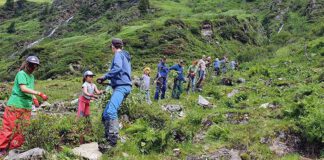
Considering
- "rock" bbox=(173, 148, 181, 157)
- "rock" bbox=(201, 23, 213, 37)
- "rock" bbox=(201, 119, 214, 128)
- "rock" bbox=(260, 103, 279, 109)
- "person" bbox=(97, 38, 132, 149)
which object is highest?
"person" bbox=(97, 38, 132, 149)

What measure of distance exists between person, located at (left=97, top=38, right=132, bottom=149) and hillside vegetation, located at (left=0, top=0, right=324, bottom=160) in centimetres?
49

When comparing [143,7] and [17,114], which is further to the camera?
[143,7]

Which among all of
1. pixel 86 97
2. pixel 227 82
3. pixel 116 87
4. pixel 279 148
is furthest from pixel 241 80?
pixel 116 87

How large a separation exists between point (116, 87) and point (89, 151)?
1601mm

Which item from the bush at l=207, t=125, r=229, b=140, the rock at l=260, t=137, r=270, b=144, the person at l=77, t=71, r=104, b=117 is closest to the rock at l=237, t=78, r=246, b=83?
the bush at l=207, t=125, r=229, b=140

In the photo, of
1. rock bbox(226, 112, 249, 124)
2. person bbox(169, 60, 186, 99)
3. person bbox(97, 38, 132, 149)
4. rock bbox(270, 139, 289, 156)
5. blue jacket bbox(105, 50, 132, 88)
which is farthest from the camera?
person bbox(169, 60, 186, 99)

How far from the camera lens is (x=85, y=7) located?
385ft

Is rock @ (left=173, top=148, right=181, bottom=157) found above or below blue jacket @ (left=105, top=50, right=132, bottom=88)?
below

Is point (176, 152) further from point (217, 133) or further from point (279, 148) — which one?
point (279, 148)

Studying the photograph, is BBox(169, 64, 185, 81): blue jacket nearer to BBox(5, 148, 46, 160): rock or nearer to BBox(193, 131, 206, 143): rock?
BBox(193, 131, 206, 143): rock

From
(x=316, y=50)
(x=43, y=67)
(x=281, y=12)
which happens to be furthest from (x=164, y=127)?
(x=281, y=12)

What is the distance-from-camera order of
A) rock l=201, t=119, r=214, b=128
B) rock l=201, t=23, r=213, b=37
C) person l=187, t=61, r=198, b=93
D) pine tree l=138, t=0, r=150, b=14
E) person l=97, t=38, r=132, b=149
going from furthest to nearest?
pine tree l=138, t=0, r=150, b=14
rock l=201, t=23, r=213, b=37
person l=187, t=61, r=198, b=93
rock l=201, t=119, r=214, b=128
person l=97, t=38, r=132, b=149

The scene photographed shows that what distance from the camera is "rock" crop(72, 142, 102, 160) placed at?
371 inches

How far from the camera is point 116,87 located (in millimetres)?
9695
